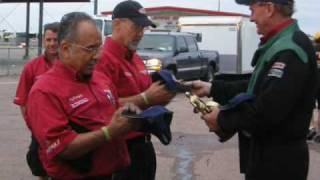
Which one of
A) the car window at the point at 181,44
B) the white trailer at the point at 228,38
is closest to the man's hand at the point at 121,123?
the car window at the point at 181,44

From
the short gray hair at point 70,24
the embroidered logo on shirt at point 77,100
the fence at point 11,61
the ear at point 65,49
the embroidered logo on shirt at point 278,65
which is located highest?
the short gray hair at point 70,24

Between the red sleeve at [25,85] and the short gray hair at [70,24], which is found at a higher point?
the short gray hair at [70,24]

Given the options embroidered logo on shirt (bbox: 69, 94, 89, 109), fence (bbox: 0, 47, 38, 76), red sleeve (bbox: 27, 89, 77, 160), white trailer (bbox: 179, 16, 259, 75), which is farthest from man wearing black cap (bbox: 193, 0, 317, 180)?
fence (bbox: 0, 47, 38, 76)

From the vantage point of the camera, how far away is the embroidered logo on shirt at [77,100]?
330 cm

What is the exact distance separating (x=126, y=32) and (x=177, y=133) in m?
7.40

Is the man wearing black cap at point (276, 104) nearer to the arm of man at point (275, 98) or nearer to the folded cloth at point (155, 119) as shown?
the arm of man at point (275, 98)

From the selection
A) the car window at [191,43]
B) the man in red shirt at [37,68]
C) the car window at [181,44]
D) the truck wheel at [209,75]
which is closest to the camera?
the man in red shirt at [37,68]

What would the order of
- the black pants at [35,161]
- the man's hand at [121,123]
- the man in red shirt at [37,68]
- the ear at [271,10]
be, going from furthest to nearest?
the man in red shirt at [37,68], the black pants at [35,161], the ear at [271,10], the man's hand at [121,123]

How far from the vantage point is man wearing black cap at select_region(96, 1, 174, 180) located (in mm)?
4352

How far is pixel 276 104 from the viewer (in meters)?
3.37

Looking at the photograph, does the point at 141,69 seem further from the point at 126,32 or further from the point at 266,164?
the point at 266,164

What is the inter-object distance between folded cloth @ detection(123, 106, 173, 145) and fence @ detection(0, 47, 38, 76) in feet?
76.9

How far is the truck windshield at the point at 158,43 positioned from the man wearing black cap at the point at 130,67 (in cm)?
1520

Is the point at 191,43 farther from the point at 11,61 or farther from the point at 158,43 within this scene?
the point at 11,61
